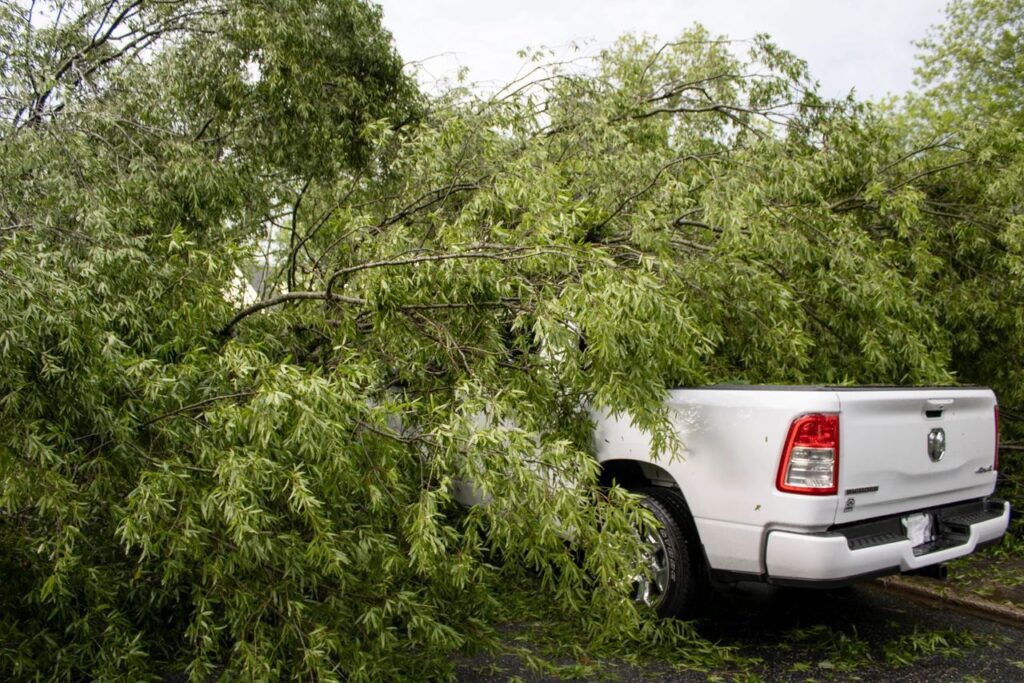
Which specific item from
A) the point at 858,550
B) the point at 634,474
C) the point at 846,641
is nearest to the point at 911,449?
the point at 858,550

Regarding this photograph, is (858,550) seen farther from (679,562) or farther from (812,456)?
(679,562)

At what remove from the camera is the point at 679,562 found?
15.3 feet

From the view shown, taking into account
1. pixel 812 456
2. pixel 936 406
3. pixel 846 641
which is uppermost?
pixel 936 406

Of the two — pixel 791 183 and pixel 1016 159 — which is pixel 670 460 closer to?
pixel 791 183

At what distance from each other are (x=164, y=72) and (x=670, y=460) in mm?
5923

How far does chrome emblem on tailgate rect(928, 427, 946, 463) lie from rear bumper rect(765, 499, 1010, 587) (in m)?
0.30

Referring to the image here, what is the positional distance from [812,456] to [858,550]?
1.66 feet

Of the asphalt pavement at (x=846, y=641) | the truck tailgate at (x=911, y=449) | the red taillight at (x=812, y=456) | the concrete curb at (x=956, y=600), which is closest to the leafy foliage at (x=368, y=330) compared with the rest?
the asphalt pavement at (x=846, y=641)

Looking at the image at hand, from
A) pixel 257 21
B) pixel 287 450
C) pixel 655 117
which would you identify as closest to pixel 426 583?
pixel 287 450

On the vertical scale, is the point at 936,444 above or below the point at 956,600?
above

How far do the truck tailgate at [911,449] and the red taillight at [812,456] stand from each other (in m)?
0.04

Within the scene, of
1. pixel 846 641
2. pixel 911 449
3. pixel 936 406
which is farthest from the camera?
pixel 846 641

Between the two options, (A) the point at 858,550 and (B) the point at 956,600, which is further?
(B) the point at 956,600

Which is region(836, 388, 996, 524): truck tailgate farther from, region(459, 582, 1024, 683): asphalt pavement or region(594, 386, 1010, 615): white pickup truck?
region(459, 582, 1024, 683): asphalt pavement
